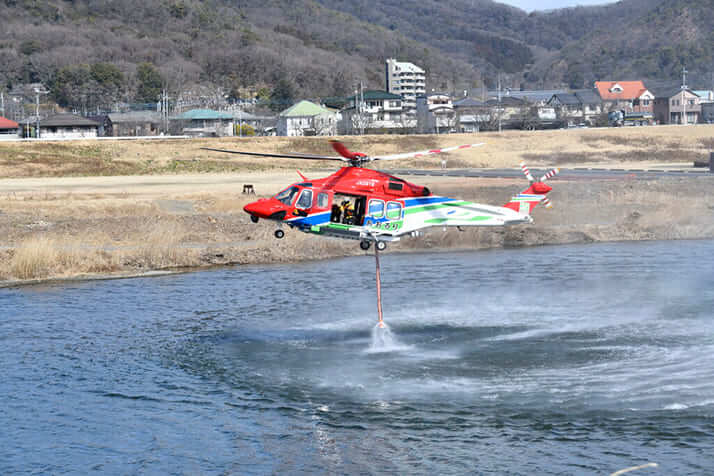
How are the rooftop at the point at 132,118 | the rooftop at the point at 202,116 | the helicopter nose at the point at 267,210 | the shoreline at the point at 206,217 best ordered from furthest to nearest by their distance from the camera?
the rooftop at the point at 202,116 < the rooftop at the point at 132,118 < the shoreline at the point at 206,217 < the helicopter nose at the point at 267,210

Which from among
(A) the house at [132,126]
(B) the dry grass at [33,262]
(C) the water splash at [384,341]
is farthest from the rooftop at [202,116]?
(C) the water splash at [384,341]

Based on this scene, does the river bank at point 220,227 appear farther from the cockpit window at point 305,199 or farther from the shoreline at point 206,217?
the cockpit window at point 305,199

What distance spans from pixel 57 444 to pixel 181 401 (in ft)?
14.3

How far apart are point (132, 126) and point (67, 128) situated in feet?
66.7

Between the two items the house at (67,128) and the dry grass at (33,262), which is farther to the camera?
the house at (67,128)

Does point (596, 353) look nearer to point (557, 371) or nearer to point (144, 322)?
point (557, 371)

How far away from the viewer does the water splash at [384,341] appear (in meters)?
33.9

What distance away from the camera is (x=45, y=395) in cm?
3003

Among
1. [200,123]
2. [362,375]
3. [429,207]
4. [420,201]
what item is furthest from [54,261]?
[200,123]

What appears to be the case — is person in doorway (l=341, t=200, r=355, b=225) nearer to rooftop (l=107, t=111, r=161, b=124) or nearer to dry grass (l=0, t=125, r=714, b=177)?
dry grass (l=0, t=125, r=714, b=177)

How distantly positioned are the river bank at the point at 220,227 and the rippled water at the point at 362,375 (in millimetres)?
4333

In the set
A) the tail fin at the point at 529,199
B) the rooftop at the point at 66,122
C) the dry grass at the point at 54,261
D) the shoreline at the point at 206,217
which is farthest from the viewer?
the rooftop at the point at 66,122

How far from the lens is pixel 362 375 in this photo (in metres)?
30.8

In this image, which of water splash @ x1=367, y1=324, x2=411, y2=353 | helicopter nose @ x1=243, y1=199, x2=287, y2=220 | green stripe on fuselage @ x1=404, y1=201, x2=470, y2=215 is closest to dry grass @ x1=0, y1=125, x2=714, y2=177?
water splash @ x1=367, y1=324, x2=411, y2=353
